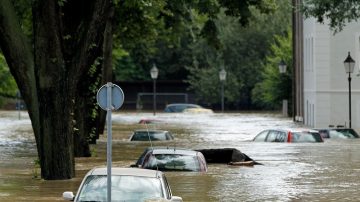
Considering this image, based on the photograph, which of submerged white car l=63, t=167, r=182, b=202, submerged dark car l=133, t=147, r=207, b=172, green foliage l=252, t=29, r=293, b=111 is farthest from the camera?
green foliage l=252, t=29, r=293, b=111

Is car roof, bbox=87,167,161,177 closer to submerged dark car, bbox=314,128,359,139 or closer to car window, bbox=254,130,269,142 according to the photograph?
car window, bbox=254,130,269,142

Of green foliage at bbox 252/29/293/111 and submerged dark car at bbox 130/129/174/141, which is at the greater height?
green foliage at bbox 252/29/293/111

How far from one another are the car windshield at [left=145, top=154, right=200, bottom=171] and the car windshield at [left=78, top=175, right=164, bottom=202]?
939 centimetres

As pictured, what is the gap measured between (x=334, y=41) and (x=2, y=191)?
35.7 m

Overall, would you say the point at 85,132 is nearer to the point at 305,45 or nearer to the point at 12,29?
the point at 12,29

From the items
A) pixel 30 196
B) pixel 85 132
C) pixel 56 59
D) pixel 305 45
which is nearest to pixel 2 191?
pixel 30 196

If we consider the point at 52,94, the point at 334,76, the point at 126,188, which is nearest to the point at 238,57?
the point at 334,76

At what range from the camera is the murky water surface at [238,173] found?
24.7m

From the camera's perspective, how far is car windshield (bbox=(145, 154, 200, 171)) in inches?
1062

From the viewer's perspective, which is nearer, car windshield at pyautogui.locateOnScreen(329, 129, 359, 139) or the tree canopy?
the tree canopy

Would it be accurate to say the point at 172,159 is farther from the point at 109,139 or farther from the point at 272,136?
the point at 272,136

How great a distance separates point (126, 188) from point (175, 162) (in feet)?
32.9

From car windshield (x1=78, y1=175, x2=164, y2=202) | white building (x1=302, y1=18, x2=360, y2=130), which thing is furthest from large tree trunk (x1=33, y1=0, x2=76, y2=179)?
white building (x1=302, y1=18, x2=360, y2=130)

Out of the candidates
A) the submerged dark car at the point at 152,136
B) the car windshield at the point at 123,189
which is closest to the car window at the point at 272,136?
the submerged dark car at the point at 152,136
